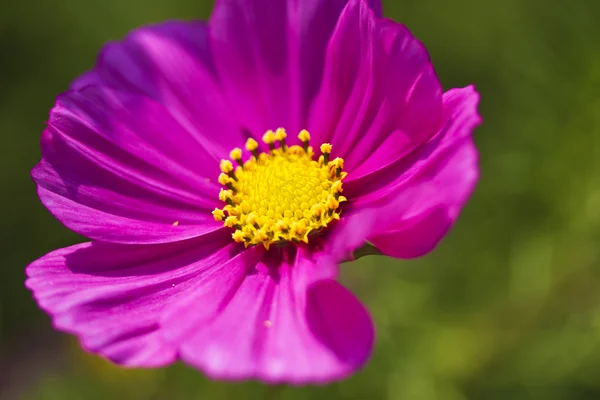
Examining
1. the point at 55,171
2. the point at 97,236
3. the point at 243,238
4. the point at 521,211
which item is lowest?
the point at 521,211

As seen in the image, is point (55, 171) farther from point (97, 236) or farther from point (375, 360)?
point (375, 360)

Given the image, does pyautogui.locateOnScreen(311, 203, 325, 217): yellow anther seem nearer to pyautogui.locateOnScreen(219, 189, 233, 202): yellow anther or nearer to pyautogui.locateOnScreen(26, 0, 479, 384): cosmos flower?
pyautogui.locateOnScreen(26, 0, 479, 384): cosmos flower

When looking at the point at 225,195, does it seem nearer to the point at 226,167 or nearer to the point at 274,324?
the point at 226,167

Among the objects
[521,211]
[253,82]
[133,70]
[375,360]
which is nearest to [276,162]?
[253,82]

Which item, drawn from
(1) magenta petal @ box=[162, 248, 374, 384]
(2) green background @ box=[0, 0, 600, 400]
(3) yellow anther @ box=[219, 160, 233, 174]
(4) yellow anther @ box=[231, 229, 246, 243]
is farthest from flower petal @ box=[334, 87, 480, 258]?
(2) green background @ box=[0, 0, 600, 400]

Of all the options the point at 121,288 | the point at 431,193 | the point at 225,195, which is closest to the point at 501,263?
the point at 225,195

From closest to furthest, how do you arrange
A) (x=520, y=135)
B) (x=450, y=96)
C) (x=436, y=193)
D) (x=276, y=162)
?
(x=436, y=193) → (x=450, y=96) → (x=276, y=162) → (x=520, y=135)

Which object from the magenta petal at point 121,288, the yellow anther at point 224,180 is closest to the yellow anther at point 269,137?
the yellow anther at point 224,180
